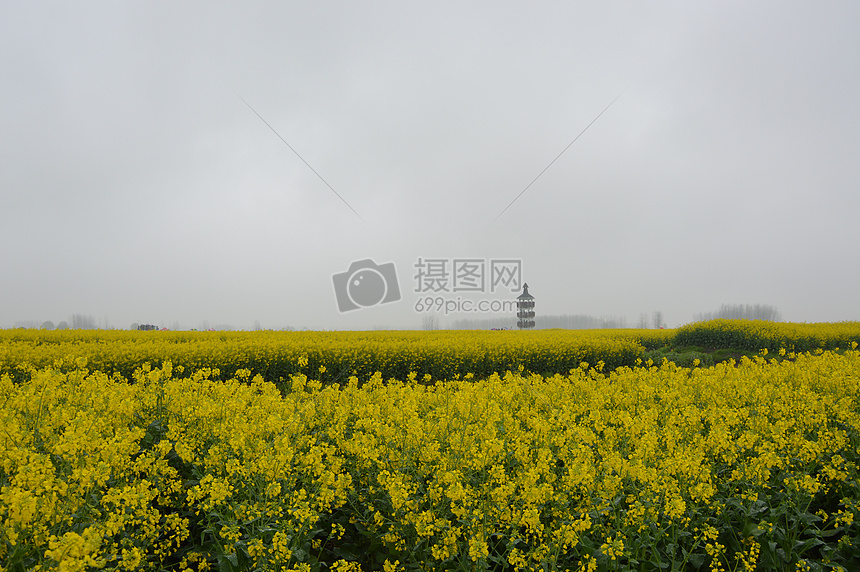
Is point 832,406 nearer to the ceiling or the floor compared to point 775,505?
nearer to the ceiling

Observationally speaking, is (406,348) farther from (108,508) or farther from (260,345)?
(108,508)

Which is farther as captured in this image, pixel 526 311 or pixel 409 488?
pixel 526 311

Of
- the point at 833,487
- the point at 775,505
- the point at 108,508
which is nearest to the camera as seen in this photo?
the point at 108,508

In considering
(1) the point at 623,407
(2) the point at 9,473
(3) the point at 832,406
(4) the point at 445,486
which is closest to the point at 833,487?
(3) the point at 832,406

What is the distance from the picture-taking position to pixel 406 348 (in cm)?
1171

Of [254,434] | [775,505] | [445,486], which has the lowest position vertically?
[775,505]

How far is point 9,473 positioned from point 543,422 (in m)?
3.70

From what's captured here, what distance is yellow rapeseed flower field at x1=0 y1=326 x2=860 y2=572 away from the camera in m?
2.53

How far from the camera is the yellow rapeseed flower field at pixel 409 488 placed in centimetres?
253

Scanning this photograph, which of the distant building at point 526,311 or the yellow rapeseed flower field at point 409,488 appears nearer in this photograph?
the yellow rapeseed flower field at point 409,488

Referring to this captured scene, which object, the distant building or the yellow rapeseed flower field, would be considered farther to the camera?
the distant building

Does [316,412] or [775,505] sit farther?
[316,412]

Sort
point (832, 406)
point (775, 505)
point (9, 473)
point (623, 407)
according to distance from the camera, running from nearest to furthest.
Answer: point (9, 473), point (775, 505), point (832, 406), point (623, 407)

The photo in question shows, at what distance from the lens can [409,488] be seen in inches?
116
